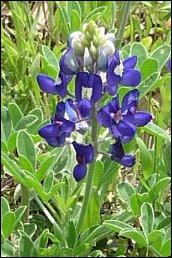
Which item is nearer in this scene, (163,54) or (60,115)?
(60,115)

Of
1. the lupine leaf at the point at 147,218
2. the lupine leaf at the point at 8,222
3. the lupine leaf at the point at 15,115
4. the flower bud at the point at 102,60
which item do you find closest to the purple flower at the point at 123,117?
the flower bud at the point at 102,60

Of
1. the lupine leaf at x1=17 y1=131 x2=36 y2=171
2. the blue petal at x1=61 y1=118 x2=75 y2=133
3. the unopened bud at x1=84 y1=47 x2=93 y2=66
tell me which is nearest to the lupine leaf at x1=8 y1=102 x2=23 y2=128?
the lupine leaf at x1=17 y1=131 x2=36 y2=171

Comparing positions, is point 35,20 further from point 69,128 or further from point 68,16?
point 69,128

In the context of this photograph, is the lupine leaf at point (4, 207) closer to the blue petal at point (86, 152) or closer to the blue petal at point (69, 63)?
the blue petal at point (86, 152)

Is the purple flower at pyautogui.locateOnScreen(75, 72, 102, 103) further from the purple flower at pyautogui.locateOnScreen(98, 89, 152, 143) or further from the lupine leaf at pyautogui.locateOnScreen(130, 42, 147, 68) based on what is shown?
the lupine leaf at pyautogui.locateOnScreen(130, 42, 147, 68)

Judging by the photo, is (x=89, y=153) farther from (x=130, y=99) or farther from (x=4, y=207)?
(x=4, y=207)

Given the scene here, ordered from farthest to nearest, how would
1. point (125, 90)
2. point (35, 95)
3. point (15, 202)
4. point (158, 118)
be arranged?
point (35, 95) → point (15, 202) → point (158, 118) → point (125, 90)

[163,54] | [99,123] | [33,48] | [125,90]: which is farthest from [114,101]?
[33,48]

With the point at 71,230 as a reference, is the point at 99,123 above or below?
above
